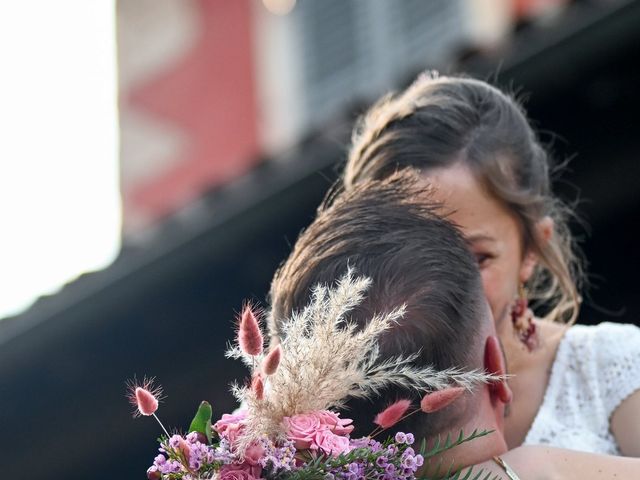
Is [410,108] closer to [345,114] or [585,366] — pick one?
[585,366]

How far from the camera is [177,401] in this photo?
607 cm

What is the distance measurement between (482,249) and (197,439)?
3.27ft

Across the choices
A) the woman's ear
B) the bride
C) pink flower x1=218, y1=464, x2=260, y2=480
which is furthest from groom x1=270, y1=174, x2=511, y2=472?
the woman's ear

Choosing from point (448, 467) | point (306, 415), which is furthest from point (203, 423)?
point (448, 467)

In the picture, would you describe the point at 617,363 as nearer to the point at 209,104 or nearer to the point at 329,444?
the point at 329,444

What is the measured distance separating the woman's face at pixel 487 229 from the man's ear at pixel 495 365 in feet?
2.07

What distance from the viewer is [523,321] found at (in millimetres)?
2746

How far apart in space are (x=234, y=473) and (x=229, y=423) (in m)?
0.09

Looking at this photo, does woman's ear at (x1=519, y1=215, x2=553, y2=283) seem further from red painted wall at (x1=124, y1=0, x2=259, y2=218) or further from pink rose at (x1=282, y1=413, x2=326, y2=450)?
red painted wall at (x1=124, y1=0, x2=259, y2=218)

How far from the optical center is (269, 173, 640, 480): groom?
73.5 inches

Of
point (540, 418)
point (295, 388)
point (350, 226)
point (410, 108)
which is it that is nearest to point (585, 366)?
point (540, 418)

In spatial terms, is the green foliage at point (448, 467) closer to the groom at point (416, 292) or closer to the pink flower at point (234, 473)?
the groom at point (416, 292)

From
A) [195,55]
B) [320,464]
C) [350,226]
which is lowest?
[320,464]

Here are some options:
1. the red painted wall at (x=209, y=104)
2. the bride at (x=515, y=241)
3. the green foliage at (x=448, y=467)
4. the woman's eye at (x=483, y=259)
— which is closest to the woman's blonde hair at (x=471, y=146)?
the bride at (x=515, y=241)
